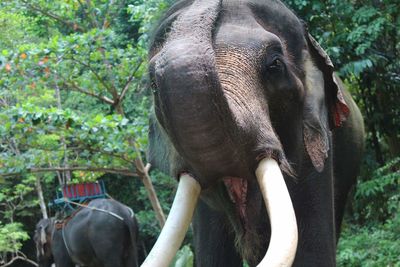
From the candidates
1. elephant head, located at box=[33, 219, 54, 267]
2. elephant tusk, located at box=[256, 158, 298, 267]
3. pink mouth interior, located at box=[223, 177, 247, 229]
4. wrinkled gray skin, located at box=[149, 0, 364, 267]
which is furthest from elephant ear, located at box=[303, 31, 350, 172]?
elephant head, located at box=[33, 219, 54, 267]

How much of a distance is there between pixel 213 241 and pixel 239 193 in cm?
106

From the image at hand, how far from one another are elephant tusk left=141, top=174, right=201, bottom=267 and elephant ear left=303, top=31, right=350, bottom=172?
2.63 ft

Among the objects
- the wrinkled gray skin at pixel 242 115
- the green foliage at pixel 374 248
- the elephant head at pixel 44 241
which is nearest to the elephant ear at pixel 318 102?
the wrinkled gray skin at pixel 242 115

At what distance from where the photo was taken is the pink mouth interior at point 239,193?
2.73m

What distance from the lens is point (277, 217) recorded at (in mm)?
2311

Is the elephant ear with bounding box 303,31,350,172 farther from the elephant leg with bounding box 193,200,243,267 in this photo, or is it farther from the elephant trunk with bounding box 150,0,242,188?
the elephant trunk with bounding box 150,0,242,188

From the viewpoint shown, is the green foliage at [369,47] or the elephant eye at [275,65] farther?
the green foliage at [369,47]

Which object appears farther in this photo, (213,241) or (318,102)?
(213,241)

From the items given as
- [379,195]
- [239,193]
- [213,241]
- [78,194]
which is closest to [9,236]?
[78,194]

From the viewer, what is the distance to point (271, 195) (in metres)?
2.40

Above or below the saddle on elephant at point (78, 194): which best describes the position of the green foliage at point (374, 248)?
above

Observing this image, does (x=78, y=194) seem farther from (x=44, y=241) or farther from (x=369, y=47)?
(x=369, y=47)

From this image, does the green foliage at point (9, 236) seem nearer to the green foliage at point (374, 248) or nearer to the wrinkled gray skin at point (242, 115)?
the green foliage at point (374, 248)

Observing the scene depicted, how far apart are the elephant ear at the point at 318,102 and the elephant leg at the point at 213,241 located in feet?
2.28
